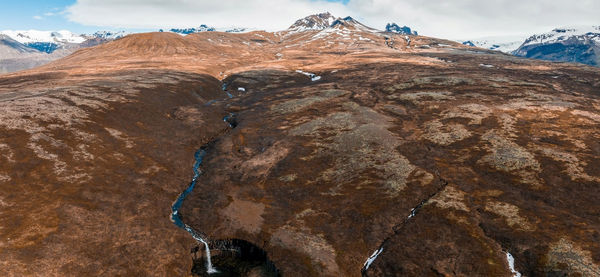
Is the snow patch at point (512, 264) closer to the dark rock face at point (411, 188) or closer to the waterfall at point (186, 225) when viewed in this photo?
the dark rock face at point (411, 188)

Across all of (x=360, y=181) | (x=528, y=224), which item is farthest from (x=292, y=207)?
(x=528, y=224)

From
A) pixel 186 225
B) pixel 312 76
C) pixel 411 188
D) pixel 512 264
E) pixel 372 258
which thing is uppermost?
pixel 312 76

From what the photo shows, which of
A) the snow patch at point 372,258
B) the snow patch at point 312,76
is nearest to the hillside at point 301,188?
the snow patch at point 372,258

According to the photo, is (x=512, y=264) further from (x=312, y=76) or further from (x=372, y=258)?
(x=312, y=76)

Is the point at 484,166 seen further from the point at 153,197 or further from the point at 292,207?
the point at 153,197

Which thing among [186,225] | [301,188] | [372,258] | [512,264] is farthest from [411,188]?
[186,225]

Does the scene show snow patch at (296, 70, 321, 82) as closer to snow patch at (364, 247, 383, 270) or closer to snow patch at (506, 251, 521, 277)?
snow patch at (364, 247, 383, 270)

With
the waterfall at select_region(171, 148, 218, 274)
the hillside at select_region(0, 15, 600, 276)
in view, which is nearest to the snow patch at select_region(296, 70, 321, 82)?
the hillside at select_region(0, 15, 600, 276)

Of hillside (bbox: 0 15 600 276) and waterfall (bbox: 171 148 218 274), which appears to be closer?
hillside (bbox: 0 15 600 276)

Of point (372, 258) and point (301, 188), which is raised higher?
point (301, 188)
